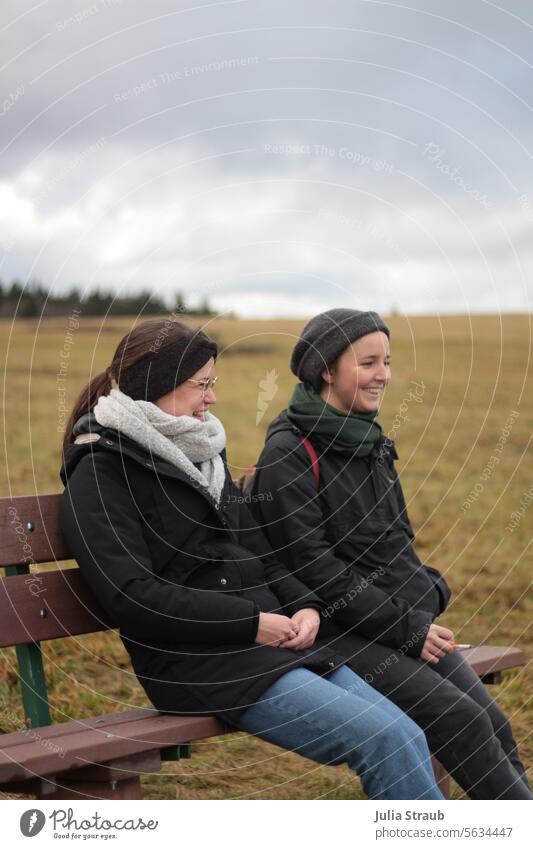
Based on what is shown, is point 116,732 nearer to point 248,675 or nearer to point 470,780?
point 248,675

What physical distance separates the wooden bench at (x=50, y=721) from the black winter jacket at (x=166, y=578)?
14cm

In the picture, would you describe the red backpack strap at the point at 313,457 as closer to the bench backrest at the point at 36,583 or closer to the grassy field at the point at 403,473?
the grassy field at the point at 403,473

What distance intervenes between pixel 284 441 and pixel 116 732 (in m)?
1.27

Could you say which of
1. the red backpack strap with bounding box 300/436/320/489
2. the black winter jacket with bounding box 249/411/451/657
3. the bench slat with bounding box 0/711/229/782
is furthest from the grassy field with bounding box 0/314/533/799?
the bench slat with bounding box 0/711/229/782

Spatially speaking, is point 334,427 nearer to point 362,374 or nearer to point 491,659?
point 362,374

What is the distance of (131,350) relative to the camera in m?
3.72

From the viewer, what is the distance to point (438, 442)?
1387 centimetres

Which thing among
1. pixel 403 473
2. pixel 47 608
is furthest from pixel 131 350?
pixel 403 473

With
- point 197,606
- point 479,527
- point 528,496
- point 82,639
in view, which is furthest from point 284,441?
point 528,496

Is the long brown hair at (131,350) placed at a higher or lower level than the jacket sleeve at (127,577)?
higher

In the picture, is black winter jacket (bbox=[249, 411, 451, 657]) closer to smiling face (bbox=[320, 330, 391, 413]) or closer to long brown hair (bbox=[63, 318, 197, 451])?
smiling face (bbox=[320, 330, 391, 413])

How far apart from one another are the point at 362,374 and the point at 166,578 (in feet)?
3.80

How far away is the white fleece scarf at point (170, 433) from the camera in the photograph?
11.7ft

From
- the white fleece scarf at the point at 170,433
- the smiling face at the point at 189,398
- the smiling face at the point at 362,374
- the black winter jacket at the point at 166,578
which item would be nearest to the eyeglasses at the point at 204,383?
the smiling face at the point at 189,398
